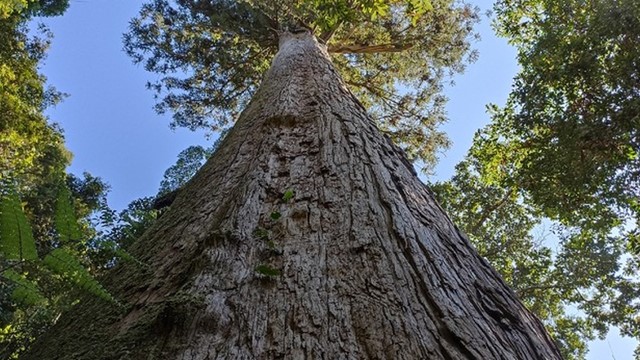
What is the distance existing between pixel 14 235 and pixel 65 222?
0.14 meters

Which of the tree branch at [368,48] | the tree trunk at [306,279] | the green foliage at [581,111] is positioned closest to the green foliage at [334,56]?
the tree branch at [368,48]

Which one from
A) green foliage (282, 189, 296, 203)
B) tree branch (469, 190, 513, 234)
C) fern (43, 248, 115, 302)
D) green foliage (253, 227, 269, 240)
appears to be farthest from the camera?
tree branch (469, 190, 513, 234)

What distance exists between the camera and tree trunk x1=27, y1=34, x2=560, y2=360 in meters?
1.22

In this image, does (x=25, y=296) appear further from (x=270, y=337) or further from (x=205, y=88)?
(x=205, y=88)

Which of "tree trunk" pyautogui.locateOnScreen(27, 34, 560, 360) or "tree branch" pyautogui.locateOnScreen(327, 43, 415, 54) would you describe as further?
"tree branch" pyautogui.locateOnScreen(327, 43, 415, 54)

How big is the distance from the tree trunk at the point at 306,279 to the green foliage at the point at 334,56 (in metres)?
8.48

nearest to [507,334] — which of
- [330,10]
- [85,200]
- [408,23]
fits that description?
[330,10]

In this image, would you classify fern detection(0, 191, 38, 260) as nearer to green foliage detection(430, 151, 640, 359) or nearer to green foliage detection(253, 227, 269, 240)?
green foliage detection(253, 227, 269, 240)

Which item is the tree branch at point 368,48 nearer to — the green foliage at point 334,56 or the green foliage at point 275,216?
the green foliage at point 334,56

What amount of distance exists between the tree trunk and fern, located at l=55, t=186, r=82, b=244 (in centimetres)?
29

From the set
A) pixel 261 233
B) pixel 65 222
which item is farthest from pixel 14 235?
pixel 261 233

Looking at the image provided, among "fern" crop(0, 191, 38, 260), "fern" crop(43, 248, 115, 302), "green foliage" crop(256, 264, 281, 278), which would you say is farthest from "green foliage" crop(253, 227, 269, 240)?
"fern" crop(0, 191, 38, 260)

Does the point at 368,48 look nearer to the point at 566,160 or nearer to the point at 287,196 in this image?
the point at 566,160

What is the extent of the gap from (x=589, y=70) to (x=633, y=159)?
1.50 m
